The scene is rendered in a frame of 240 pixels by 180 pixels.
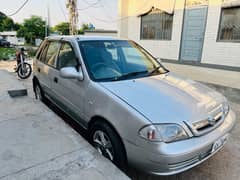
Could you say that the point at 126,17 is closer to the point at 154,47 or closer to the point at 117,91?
the point at 154,47

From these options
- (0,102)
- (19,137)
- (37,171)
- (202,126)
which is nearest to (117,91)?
(202,126)

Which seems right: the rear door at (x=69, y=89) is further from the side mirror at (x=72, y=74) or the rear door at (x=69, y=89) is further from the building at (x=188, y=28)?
the building at (x=188, y=28)

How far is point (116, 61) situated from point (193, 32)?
666 cm

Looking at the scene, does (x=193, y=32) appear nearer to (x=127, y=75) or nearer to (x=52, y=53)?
(x=52, y=53)

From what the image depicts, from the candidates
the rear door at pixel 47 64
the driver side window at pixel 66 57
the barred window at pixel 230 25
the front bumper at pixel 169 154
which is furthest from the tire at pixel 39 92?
the barred window at pixel 230 25

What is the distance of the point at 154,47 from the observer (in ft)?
33.6

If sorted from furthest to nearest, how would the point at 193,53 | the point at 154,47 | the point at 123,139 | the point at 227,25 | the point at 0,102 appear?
the point at 154,47 → the point at 193,53 → the point at 227,25 → the point at 0,102 → the point at 123,139

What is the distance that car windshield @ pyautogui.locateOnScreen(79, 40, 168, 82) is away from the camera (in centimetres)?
248

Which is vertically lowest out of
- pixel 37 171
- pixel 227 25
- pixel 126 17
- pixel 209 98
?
pixel 37 171

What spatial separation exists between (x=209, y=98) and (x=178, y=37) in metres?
7.31

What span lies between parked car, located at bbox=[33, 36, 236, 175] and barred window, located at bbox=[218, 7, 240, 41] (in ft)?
18.7

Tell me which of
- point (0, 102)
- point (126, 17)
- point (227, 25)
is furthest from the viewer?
point (126, 17)

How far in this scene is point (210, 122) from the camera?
1.93 metres

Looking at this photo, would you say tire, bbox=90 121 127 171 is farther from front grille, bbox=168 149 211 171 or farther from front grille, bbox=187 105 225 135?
front grille, bbox=187 105 225 135
